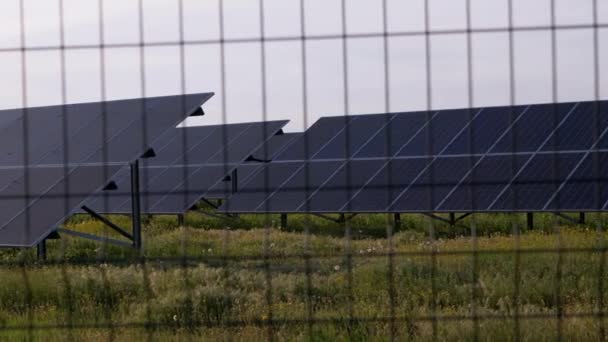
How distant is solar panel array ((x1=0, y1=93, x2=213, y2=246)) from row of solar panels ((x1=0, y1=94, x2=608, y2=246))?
1 centimetres

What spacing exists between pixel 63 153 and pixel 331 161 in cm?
449

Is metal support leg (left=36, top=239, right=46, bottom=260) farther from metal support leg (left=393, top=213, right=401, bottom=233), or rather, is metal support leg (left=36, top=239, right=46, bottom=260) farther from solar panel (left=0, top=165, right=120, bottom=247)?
metal support leg (left=393, top=213, right=401, bottom=233)

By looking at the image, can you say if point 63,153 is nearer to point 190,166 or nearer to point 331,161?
point 331,161

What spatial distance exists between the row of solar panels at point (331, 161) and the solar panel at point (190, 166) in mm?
35

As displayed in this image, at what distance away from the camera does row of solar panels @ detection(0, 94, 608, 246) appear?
30.4ft

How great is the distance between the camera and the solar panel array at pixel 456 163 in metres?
11.0

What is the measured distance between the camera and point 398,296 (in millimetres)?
5844

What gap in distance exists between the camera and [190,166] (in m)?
14.8

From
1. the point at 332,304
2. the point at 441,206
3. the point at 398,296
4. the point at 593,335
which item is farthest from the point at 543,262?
the point at 441,206

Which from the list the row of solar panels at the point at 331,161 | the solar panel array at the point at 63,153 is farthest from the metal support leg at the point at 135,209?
the solar panel array at the point at 63,153

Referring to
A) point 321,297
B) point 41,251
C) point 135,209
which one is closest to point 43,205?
point 41,251

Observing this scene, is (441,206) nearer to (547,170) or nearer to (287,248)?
(547,170)

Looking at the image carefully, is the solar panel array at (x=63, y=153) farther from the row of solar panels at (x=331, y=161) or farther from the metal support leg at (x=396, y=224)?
the metal support leg at (x=396, y=224)

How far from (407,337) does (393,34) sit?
165cm
